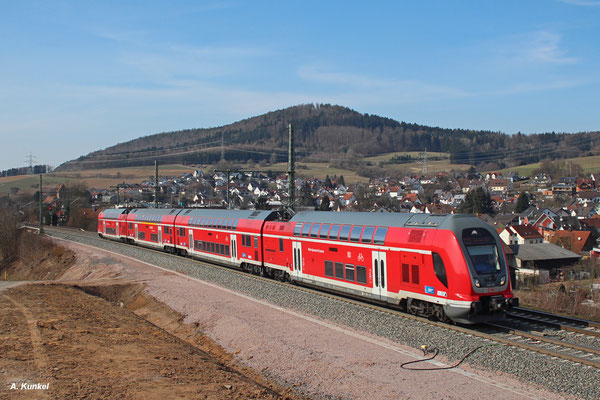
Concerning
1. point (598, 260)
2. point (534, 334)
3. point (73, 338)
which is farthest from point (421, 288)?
point (598, 260)

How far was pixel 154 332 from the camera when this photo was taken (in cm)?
1902

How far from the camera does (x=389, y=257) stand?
1931cm

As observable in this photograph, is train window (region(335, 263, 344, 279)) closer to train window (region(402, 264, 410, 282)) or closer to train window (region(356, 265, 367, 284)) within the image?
train window (region(356, 265, 367, 284))

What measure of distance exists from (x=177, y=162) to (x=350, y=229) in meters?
167

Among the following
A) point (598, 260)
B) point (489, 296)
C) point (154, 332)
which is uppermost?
point (489, 296)

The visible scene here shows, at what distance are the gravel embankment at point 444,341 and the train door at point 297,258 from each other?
0.84 m

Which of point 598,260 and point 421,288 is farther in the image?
point 598,260

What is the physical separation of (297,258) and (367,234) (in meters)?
6.12

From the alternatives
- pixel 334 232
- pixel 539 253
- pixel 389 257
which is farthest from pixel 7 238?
pixel 539 253

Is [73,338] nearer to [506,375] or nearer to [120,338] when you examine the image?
[120,338]

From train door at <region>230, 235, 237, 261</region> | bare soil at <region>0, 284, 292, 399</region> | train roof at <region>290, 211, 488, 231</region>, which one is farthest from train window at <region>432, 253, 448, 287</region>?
train door at <region>230, 235, 237, 261</region>

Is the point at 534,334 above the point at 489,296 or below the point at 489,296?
below

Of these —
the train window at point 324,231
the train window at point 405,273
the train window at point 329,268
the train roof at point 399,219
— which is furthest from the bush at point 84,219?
the train window at point 405,273

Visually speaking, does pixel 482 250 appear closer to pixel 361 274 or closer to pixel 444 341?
pixel 444 341
